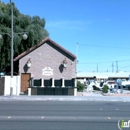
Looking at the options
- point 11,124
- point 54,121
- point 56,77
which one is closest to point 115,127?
point 54,121

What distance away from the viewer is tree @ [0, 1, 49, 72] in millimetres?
34597

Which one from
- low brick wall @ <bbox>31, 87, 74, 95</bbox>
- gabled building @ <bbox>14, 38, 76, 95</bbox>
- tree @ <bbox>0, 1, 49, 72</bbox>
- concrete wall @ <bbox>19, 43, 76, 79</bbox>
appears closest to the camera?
low brick wall @ <bbox>31, 87, 74, 95</bbox>

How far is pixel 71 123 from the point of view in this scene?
12094 mm

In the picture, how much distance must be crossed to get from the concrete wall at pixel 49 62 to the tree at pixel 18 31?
2761mm

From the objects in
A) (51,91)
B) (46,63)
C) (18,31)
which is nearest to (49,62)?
(46,63)

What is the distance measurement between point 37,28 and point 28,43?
2.37 m

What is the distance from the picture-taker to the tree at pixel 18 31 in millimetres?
34597

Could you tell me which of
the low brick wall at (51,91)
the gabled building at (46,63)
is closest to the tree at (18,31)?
the gabled building at (46,63)

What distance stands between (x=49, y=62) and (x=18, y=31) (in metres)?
5.75

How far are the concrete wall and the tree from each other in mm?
2761

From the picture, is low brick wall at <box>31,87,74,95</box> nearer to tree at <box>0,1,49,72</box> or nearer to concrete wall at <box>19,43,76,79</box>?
concrete wall at <box>19,43,76,79</box>

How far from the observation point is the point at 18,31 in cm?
3509

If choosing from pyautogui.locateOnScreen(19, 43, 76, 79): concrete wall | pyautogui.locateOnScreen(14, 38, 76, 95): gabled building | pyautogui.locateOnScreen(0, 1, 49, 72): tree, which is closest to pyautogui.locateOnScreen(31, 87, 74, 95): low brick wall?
pyautogui.locateOnScreen(14, 38, 76, 95): gabled building

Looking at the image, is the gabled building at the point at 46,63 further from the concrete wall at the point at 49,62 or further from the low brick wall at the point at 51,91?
the low brick wall at the point at 51,91
